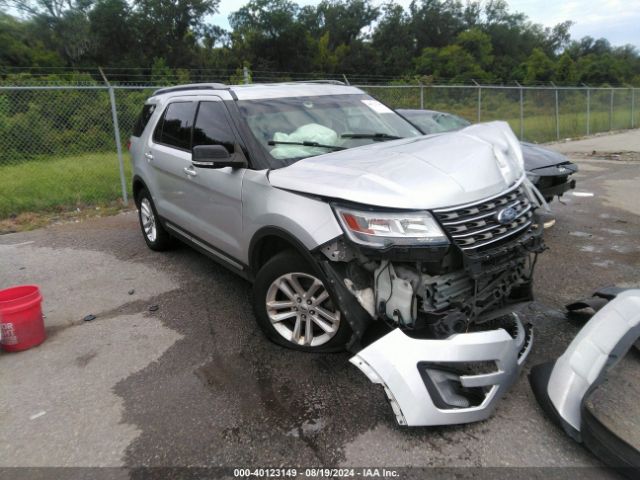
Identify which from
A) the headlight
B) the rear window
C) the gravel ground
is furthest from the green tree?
the headlight

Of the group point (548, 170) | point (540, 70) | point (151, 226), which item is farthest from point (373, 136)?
point (540, 70)

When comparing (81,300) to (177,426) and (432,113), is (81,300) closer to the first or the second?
(177,426)

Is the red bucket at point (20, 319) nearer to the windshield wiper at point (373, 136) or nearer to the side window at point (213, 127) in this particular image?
A: the side window at point (213, 127)

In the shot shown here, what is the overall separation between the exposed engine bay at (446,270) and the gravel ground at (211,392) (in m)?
A: 0.58

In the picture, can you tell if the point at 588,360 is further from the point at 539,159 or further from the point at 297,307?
the point at 539,159

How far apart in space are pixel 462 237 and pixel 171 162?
10.2ft

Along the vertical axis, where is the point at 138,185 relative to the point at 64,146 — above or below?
below

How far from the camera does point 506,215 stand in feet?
9.42

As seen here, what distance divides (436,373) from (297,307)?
108 cm

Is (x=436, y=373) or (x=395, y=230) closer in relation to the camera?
(x=436, y=373)

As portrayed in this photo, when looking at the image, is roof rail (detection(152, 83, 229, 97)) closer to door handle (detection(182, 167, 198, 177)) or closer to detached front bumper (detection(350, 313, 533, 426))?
door handle (detection(182, 167, 198, 177))

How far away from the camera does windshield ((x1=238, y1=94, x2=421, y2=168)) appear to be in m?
3.62

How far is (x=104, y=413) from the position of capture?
2943mm

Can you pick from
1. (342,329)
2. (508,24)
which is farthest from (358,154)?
(508,24)
